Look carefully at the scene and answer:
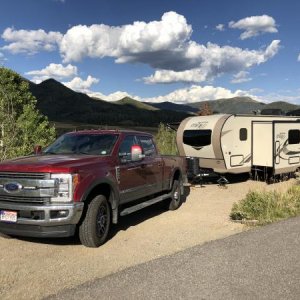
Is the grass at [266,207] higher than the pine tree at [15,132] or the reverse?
the reverse

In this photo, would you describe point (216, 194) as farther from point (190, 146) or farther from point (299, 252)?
point (299, 252)

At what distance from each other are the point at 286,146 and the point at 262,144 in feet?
3.02

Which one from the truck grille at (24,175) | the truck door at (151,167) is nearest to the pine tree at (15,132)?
the truck door at (151,167)

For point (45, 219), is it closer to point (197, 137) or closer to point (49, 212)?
point (49, 212)

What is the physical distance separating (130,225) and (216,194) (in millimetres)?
5338

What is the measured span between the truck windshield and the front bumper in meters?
1.57

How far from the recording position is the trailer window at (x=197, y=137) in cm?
1575

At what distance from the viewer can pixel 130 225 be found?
9.19m

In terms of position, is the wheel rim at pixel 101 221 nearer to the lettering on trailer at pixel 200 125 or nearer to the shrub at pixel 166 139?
the lettering on trailer at pixel 200 125

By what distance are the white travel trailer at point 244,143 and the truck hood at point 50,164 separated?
327 inches

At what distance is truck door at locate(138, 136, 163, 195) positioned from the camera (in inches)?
367

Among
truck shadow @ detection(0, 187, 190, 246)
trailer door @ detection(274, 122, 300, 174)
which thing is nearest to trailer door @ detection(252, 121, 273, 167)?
trailer door @ detection(274, 122, 300, 174)

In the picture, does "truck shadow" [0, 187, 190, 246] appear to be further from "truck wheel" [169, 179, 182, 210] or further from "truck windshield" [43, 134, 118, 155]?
"truck windshield" [43, 134, 118, 155]

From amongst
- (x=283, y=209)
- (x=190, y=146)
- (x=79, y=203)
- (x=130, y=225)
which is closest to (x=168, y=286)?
(x=79, y=203)
